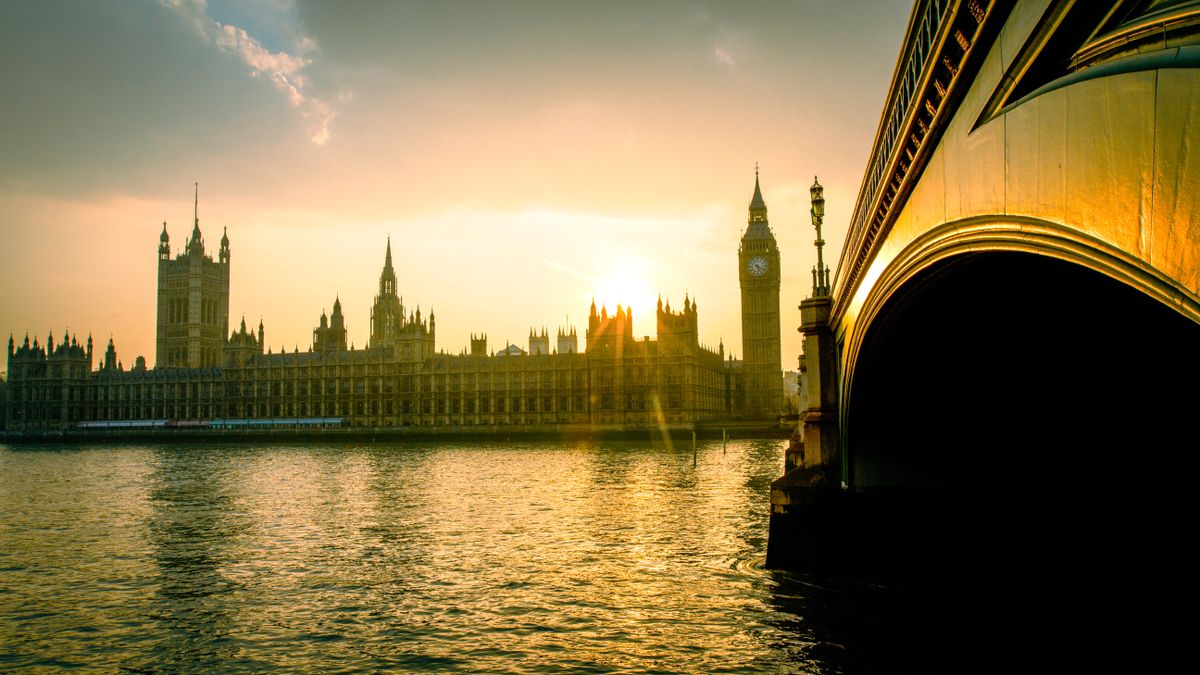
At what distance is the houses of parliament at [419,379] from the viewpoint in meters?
106

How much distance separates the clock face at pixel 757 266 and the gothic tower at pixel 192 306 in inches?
3727

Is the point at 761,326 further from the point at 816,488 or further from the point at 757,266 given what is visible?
the point at 816,488

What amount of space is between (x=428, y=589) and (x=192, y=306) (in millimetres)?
151365

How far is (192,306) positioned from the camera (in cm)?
15212

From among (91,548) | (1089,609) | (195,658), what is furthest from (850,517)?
(91,548)

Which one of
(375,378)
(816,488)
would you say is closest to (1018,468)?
(816,488)

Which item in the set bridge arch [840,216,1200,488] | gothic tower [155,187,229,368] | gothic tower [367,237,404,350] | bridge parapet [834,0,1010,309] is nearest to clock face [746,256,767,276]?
gothic tower [367,237,404,350]

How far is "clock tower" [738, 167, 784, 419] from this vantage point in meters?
117

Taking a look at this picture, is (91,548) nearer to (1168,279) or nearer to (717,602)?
(717,602)

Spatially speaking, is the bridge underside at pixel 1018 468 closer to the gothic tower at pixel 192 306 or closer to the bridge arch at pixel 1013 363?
the bridge arch at pixel 1013 363

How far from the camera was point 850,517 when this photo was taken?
56.6ft

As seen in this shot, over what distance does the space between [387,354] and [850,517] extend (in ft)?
360

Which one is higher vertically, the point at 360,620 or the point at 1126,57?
the point at 1126,57

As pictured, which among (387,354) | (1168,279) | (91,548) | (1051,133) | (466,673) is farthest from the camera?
(387,354)
